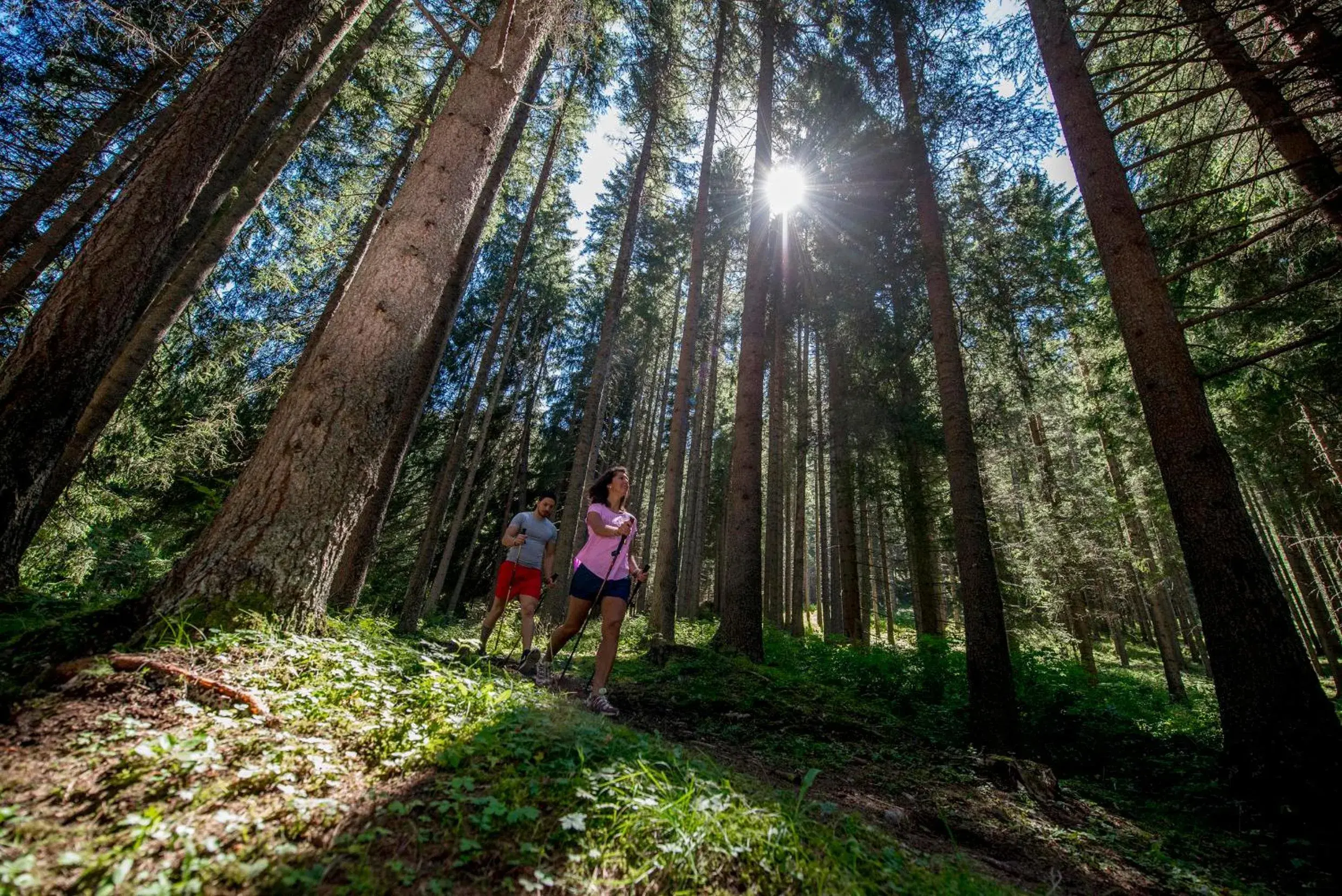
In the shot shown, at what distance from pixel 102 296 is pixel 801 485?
16651 millimetres

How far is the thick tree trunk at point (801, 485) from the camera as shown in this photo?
1470 cm

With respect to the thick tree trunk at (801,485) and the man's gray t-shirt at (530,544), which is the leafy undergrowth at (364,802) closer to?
the man's gray t-shirt at (530,544)

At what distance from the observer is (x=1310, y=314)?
7.24 m

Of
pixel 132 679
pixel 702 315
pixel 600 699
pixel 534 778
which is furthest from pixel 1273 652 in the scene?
pixel 702 315

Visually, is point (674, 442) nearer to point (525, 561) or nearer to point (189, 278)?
point (525, 561)

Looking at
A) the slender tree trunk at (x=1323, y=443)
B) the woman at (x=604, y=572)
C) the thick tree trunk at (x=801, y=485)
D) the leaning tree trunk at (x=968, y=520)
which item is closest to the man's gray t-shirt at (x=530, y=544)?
the woman at (x=604, y=572)

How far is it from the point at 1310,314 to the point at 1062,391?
7723 millimetres

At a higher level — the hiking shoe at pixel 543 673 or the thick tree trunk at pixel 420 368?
the thick tree trunk at pixel 420 368

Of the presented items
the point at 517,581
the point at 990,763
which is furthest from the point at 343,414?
the point at 990,763

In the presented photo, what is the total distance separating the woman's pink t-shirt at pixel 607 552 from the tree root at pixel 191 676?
2.64 m

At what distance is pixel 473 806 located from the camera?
1780mm

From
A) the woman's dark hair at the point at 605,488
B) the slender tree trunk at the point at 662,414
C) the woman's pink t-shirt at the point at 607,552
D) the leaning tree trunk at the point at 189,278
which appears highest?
the slender tree trunk at the point at 662,414

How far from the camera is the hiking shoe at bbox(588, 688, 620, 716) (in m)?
4.07

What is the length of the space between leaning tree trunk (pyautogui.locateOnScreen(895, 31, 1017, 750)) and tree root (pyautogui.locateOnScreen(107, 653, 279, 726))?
6.28 m
